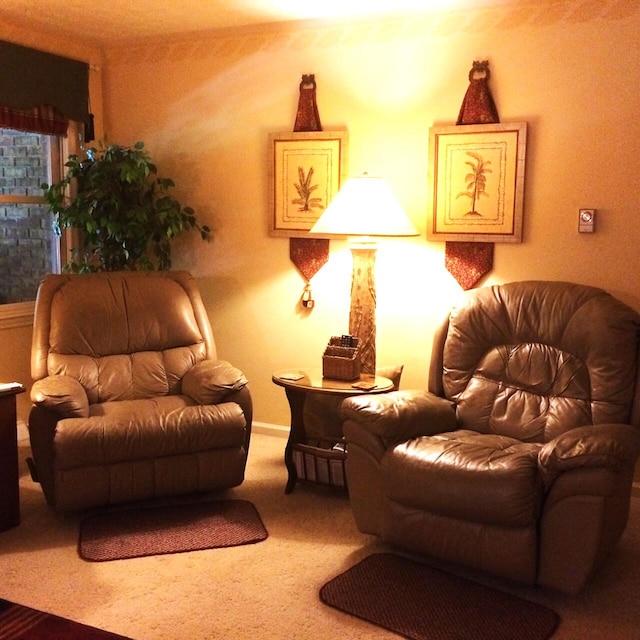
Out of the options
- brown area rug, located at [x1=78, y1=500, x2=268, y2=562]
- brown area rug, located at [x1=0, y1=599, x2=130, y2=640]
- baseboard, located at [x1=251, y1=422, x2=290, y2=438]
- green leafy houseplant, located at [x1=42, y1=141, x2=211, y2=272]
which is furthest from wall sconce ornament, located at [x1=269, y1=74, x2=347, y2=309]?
brown area rug, located at [x1=0, y1=599, x2=130, y2=640]

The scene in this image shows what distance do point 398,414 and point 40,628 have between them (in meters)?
1.44

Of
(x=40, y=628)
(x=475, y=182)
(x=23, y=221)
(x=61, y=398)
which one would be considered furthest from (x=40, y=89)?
(x=40, y=628)

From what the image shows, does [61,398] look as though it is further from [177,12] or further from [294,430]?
[177,12]

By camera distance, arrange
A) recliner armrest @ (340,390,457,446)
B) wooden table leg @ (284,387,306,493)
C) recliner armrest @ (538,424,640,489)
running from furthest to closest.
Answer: wooden table leg @ (284,387,306,493), recliner armrest @ (340,390,457,446), recliner armrest @ (538,424,640,489)

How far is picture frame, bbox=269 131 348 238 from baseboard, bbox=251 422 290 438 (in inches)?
43.5

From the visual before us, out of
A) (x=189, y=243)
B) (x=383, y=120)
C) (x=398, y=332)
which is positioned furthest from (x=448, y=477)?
Result: (x=189, y=243)

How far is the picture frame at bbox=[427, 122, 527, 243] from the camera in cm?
352

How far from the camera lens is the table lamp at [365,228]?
3.38 m

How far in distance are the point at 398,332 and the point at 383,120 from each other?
1098 millimetres

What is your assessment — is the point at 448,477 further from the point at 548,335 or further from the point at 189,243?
the point at 189,243

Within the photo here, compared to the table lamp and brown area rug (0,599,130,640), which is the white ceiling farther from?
brown area rug (0,599,130,640)

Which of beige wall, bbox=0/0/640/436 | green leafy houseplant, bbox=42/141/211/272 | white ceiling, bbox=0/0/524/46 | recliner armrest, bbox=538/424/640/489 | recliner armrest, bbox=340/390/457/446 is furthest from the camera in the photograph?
green leafy houseplant, bbox=42/141/211/272

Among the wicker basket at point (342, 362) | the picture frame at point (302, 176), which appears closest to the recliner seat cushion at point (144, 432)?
the wicker basket at point (342, 362)

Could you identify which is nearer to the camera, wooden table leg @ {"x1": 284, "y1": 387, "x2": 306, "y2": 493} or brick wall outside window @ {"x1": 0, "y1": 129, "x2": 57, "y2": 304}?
wooden table leg @ {"x1": 284, "y1": 387, "x2": 306, "y2": 493}
